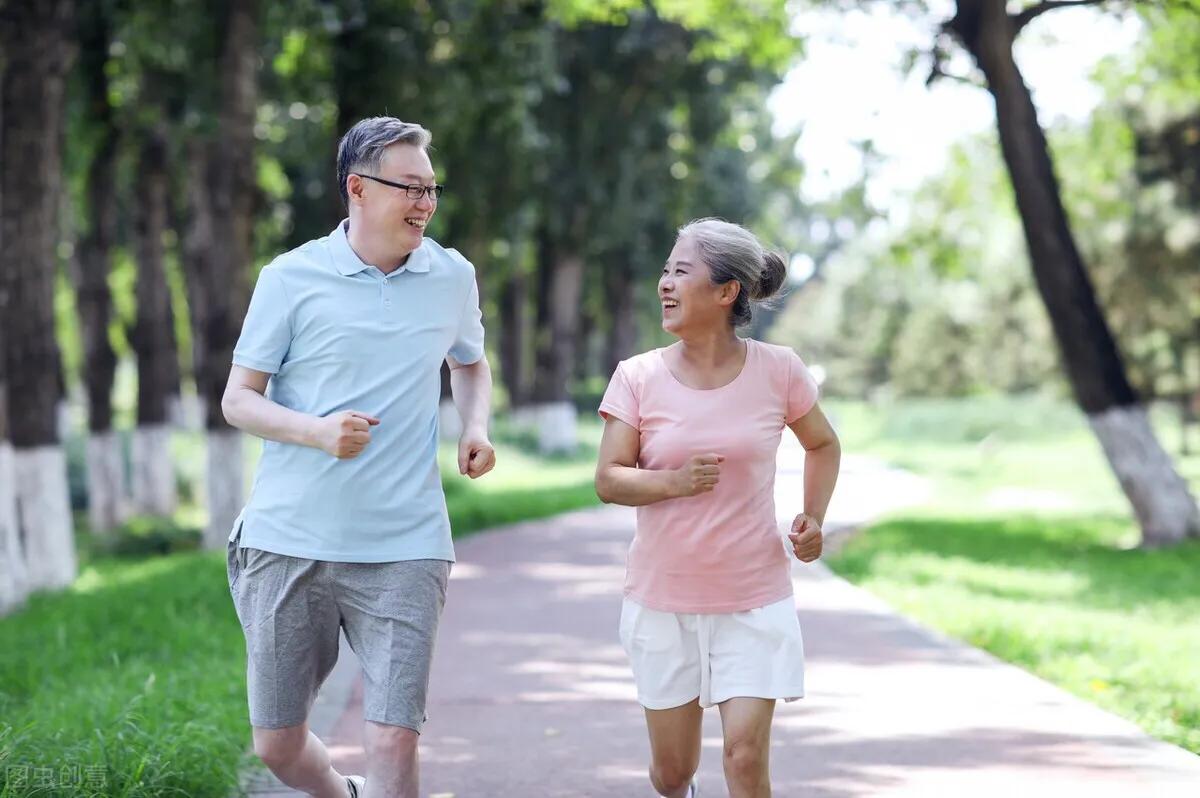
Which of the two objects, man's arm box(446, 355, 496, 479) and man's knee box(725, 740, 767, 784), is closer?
man's arm box(446, 355, 496, 479)

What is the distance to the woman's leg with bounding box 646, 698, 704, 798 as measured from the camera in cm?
483

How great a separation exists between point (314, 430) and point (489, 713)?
12.7 feet

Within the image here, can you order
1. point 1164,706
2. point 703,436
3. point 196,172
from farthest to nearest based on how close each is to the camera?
point 196,172
point 1164,706
point 703,436

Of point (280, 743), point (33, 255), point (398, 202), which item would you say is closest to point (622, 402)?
point (398, 202)

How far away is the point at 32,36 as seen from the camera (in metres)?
13.8

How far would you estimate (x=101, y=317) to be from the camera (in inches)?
939

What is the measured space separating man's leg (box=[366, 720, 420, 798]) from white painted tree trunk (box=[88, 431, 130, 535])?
Result: 19631 mm

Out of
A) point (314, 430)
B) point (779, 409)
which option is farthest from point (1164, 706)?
point (314, 430)

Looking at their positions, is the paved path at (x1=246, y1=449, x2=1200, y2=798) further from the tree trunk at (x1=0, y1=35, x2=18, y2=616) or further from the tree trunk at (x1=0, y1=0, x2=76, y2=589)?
the tree trunk at (x1=0, y1=0, x2=76, y2=589)

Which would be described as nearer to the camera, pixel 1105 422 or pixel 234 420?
pixel 234 420

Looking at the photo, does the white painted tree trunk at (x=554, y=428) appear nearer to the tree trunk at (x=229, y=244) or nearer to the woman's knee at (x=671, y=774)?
the tree trunk at (x=229, y=244)

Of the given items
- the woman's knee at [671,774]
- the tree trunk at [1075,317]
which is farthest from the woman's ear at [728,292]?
the tree trunk at [1075,317]

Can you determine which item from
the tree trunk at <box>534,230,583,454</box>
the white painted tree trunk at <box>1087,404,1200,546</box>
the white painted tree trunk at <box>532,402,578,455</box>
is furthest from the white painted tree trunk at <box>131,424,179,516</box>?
the white painted tree trunk at <box>1087,404,1200,546</box>

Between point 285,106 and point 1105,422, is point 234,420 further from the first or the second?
point 285,106
